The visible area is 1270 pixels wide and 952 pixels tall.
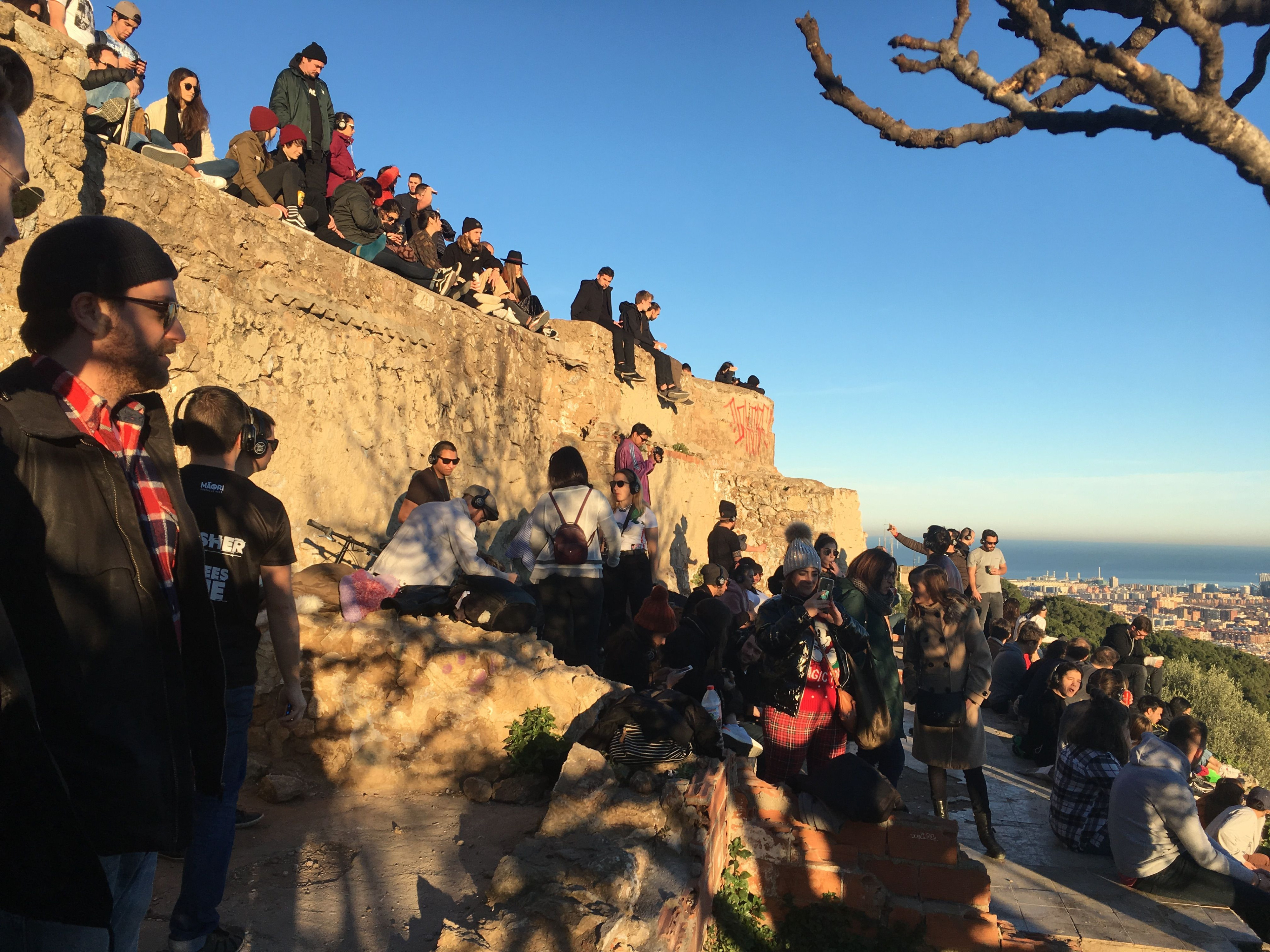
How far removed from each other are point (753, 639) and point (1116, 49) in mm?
3675

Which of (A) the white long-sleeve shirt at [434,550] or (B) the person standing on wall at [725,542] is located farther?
(B) the person standing on wall at [725,542]

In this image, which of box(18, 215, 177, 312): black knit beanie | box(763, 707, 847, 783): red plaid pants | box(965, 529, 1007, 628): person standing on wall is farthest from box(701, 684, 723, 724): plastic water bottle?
box(965, 529, 1007, 628): person standing on wall

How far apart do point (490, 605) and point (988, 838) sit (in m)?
3.71

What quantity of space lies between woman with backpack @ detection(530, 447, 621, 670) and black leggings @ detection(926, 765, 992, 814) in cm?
249

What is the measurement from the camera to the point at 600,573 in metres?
5.48

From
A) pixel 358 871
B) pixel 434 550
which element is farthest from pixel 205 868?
pixel 434 550

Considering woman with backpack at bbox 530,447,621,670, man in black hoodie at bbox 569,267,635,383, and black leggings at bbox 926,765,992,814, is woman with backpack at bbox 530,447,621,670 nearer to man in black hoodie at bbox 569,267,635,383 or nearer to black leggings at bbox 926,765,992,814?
black leggings at bbox 926,765,992,814

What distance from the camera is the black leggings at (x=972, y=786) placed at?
531cm

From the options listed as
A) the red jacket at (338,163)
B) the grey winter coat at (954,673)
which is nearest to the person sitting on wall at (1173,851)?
the grey winter coat at (954,673)

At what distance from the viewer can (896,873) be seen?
162 inches

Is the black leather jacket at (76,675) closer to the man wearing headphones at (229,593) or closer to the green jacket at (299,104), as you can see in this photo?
the man wearing headphones at (229,593)

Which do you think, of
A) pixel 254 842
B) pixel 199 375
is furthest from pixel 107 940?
pixel 199 375

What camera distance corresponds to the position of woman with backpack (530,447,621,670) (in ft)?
17.6

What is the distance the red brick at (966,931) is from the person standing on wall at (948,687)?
1.20 metres
